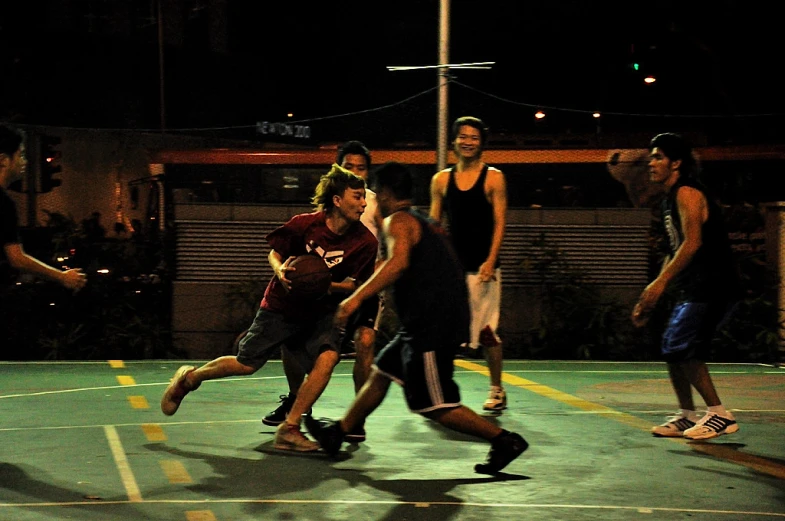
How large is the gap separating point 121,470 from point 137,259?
24.4 feet

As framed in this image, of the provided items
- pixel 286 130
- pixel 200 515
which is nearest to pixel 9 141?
pixel 200 515

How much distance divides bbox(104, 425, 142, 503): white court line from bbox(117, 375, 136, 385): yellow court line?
252 cm

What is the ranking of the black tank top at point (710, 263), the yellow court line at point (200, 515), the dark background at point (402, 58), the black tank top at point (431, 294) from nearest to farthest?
1. the yellow court line at point (200, 515)
2. the black tank top at point (431, 294)
3. the black tank top at point (710, 263)
4. the dark background at point (402, 58)

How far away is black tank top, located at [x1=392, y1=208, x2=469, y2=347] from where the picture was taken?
6.48m

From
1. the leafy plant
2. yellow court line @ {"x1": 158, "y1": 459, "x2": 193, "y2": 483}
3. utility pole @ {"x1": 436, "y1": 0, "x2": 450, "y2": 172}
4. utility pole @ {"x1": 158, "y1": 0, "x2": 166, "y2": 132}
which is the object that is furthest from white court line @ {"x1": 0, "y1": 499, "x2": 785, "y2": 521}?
utility pole @ {"x1": 158, "y1": 0, "x2": 166, "y2": 132}

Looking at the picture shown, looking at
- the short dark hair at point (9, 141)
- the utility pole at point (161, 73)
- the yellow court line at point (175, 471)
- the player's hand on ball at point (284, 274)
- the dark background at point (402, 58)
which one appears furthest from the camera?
the utility pole at point (161, 73)

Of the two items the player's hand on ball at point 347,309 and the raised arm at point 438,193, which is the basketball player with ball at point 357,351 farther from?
the player's hand on ball at point 347,309

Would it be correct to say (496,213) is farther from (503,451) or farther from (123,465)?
(123,465)

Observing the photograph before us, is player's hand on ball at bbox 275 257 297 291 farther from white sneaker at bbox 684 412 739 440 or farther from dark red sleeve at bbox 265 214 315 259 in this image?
white sneaker at bbox 684 412 739 440

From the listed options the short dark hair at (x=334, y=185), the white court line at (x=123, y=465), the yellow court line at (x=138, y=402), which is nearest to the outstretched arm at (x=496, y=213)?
the short dark hair at (x=334, y=185)

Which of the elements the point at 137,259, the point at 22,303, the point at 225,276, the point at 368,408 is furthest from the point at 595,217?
the point at 368,408

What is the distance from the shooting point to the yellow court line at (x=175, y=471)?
20.8 ft

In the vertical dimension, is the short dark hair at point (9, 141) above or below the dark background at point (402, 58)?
below

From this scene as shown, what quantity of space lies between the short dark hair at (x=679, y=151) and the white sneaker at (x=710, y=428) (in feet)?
5.15
